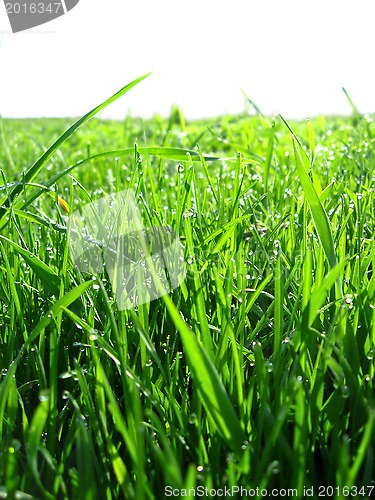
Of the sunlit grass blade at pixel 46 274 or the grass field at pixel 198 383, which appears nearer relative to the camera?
the grass field at pixel 198 383

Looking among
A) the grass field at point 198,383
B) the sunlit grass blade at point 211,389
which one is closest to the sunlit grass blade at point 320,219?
the grass field at point 198,383

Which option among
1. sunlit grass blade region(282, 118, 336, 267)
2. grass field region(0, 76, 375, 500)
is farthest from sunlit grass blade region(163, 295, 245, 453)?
sunlit grass blade region(282, 118, 336, 267)

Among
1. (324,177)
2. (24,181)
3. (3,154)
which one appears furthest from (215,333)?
(3,154)

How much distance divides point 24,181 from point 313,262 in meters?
0.59

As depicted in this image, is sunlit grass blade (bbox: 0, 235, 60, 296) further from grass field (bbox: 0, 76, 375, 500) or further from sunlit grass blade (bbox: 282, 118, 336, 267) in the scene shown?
sunlit grass blade (bbox: 282, 118, 336, 267)

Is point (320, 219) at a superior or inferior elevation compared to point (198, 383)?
superior

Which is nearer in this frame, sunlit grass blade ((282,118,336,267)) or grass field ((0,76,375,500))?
grass field ((0,76,375,500))

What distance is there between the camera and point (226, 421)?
0.64 metres

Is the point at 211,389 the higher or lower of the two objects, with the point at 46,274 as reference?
lower

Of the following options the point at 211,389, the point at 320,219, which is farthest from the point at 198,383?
the point at 320,219

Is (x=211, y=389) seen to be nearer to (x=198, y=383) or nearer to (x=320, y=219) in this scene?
(x=198, y=383)

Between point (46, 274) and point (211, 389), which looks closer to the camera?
point (211, 389)

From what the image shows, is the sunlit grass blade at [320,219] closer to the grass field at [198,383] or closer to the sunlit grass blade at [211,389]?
the grass field at [198,383]

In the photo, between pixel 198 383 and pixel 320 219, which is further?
pixel 320 219
